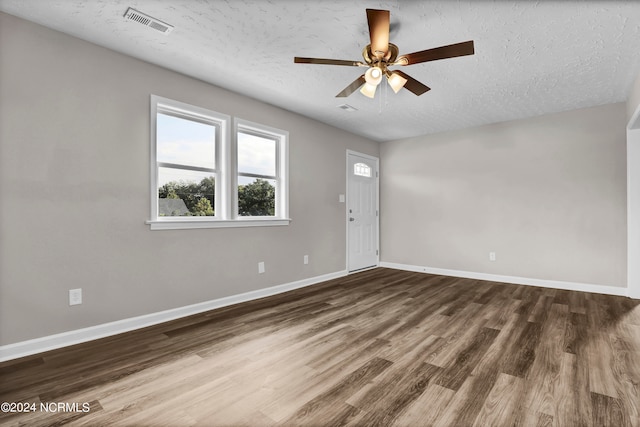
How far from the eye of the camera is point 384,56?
2.34 m

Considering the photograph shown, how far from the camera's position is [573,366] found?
2.15 m

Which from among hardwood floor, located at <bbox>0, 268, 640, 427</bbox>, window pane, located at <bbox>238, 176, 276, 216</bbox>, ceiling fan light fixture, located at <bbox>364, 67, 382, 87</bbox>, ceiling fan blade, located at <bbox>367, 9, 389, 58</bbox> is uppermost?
ceiling fan blade, located at <bbox>367, 9, 389, 58</bbox>

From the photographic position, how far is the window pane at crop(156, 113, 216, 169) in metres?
3.18

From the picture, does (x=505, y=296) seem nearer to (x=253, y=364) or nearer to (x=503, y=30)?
(x=503, y=30)

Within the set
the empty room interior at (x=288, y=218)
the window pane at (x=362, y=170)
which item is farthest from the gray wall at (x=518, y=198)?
the window pane at (x=362, y=170)

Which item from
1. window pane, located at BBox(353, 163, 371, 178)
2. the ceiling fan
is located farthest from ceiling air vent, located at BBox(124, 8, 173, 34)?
window pane, located at BBox(353, 163, 371, 178)

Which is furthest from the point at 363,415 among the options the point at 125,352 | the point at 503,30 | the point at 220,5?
the point at 503,30

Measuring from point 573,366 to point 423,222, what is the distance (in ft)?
12.0

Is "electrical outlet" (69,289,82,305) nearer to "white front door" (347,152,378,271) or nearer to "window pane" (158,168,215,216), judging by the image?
"window pane" (158,168,215,216)

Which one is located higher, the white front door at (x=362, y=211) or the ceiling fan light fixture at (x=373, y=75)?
the ceiling fan light fixture at (x=373, y=75)

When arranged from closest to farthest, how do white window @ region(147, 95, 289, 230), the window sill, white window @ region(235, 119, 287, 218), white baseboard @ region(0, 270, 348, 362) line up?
1. white baseboard @ region(0, 270, 348, 362)
2. the window sill
3. white window @ region(147, 95, 289, 230)
4. white window @ region(235, 119, 287, 218)

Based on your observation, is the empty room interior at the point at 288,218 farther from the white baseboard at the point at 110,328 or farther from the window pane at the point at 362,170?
the window pane at the point at 362,170

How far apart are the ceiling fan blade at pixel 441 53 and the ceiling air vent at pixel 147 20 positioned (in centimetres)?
185

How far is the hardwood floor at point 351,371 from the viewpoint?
166cm
